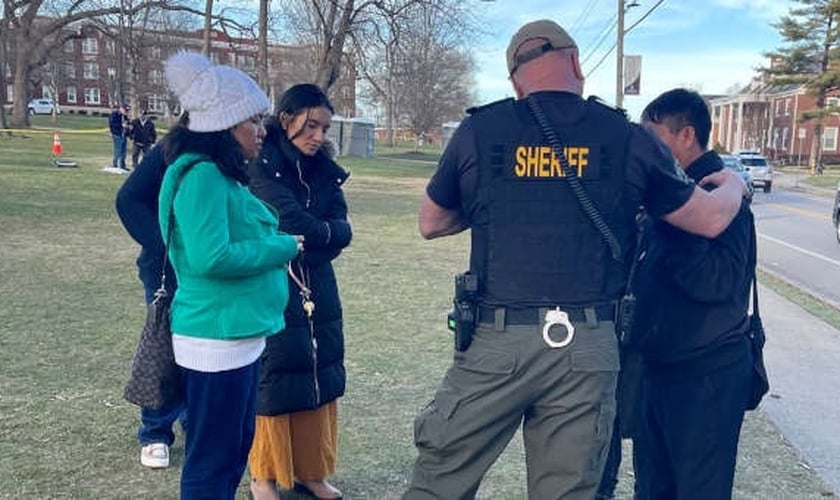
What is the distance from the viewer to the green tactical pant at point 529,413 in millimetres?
2342

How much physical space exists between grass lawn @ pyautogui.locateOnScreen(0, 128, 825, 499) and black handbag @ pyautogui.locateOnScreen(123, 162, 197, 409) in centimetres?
116

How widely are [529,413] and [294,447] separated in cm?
161

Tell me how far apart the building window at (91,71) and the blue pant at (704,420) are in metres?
82.1

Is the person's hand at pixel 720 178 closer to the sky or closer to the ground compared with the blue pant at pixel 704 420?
closer to the sky

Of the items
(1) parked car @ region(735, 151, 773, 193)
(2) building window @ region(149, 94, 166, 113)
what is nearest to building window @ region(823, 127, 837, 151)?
(1) parked car @ region(735, 151, 773, 193)

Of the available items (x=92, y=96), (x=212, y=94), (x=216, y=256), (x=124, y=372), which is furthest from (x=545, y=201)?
(x=92, y=96)

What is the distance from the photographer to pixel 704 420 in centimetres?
286

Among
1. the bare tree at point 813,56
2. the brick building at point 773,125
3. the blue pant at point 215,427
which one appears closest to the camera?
the blue pant at point 215,427

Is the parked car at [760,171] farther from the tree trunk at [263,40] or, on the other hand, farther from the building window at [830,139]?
the building window at [830,139]

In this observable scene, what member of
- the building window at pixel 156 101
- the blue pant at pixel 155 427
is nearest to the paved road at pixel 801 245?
the blue pant at pixel 155 427

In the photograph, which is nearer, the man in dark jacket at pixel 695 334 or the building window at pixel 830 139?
the man in dark jacket at pixel 695 334

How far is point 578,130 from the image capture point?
2.31 meters

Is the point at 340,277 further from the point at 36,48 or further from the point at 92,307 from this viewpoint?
the point at 36,48

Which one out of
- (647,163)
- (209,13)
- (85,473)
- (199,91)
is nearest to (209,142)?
(199,91)
